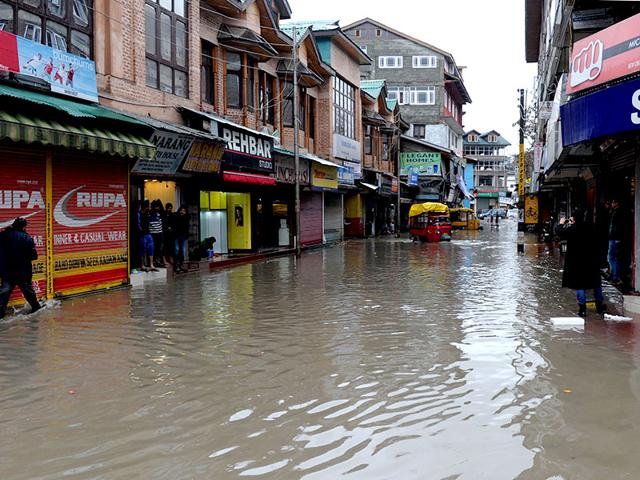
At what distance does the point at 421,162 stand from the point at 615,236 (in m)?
42.9

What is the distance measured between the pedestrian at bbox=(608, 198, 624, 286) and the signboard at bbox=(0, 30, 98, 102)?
11393mm

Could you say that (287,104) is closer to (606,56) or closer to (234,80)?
(234,80)

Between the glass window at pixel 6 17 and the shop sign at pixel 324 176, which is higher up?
the glass window at pixel 6 17

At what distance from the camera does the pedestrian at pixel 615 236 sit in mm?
13555

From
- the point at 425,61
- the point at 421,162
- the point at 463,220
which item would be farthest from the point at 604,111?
the point at 425,61

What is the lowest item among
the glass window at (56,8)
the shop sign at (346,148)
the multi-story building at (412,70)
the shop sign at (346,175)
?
the shop sign at (346,175)

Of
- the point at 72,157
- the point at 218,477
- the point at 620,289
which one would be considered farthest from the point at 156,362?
the point at 620,289

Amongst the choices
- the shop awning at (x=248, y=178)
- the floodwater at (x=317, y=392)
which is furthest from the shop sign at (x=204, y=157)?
the floodwater at (x=317, y=392)

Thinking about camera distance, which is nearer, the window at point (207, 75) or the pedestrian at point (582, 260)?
the pedestrian at point (582, 260)

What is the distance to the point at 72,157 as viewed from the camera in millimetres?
12484

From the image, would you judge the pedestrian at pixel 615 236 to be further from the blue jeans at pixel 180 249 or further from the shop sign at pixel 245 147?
the shop sign at pixel 245 147

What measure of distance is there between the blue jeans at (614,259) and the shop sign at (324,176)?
1646 centimetres

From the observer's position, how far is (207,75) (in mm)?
21250

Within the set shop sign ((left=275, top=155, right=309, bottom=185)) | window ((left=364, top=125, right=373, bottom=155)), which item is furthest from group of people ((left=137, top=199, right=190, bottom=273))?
window ((left=364, top=125, right=373, bottom=155))
